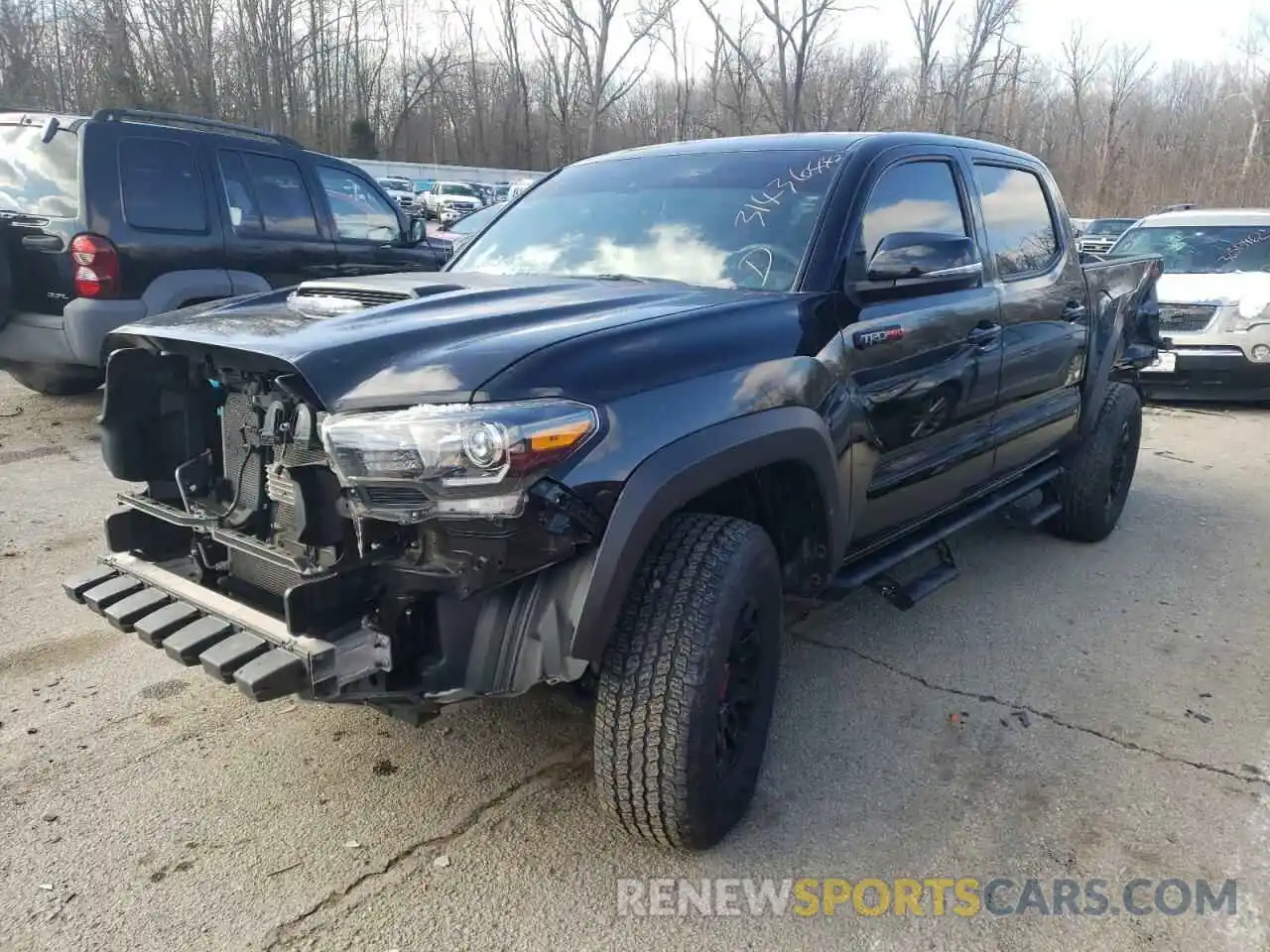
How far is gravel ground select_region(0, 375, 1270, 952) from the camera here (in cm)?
237

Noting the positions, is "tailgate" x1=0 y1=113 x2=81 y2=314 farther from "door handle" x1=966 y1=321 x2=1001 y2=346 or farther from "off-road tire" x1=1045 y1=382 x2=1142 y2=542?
"off-road tire" x1=1045 y1=382 x2=1142 y2=542

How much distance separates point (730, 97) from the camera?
47969 mm

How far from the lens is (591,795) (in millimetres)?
2871

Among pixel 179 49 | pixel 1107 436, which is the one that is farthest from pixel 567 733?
pixel 179 49

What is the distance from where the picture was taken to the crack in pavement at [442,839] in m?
2.31

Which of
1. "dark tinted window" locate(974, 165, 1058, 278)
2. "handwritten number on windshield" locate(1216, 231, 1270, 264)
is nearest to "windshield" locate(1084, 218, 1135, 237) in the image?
"handwritten number on windshield" locate(1216, 231, 1270, 264)

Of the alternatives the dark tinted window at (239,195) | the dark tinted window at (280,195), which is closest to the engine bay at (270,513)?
the dark tinted window at (239,195)

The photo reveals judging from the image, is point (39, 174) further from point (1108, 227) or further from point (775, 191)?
point (1108, 227)

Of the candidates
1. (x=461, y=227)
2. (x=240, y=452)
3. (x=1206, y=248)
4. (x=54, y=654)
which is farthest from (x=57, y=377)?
(x=1206, y=248)

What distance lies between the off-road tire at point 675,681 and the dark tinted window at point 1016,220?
7.32ft

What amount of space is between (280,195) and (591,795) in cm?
586

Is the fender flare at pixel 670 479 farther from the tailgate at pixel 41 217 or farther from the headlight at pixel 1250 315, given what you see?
the headlight at pixel 1250 315

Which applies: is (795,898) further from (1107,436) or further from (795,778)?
(1107,436)

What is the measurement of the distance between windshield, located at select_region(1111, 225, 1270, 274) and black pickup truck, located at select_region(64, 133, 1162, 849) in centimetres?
722
